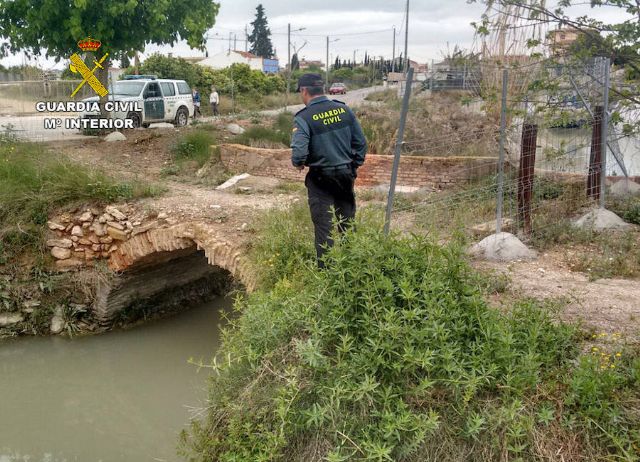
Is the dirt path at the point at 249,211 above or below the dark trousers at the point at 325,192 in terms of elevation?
below

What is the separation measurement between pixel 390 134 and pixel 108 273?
6.00m

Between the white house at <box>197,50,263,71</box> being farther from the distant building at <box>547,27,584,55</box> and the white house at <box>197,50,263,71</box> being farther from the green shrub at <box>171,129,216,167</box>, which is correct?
the distant building at <box>547,27,584,55</box>

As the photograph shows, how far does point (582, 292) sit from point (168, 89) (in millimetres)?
13783

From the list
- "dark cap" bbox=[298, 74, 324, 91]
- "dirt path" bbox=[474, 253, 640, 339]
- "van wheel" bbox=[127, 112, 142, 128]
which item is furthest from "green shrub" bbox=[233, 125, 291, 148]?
"dirt path" bbox=[474, 253, 640, 339]

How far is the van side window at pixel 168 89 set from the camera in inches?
625

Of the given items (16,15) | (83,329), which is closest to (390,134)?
(83,329)

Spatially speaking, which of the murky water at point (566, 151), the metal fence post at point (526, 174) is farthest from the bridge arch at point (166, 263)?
the murky water at point (566, 151)

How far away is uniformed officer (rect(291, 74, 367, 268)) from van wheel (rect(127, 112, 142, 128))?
408 inches

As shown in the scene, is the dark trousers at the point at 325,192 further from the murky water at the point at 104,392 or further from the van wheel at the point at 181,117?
the van wheel at the point at 181,117

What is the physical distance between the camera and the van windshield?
1497 centimetres

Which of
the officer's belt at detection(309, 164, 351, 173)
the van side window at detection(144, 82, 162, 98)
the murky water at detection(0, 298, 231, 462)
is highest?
the van side window at detection(144, 82, 162, 98)

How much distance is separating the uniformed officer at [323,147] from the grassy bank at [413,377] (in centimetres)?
93

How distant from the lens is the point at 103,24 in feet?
34.6

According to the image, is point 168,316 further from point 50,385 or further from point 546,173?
point 546,173
